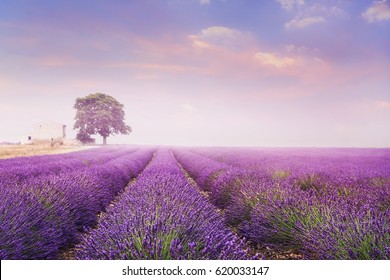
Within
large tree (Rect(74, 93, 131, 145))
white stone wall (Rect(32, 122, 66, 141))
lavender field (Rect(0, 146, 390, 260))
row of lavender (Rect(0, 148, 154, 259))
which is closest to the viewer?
lavender field (Rect(0, 146, 390, 260))

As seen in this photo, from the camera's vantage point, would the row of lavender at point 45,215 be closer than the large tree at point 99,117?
Yes

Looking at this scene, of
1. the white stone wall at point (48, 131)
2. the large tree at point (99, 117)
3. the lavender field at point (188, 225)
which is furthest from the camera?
the white stone wall at point (48, 131)

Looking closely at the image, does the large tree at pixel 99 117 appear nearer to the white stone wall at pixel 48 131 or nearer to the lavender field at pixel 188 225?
the white stone wall at pixel 48 131

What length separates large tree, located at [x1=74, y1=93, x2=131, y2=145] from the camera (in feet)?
101

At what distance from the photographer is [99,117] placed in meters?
30.8

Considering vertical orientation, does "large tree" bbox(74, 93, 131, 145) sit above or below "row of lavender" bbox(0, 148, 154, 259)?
above

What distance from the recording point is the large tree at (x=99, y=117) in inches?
1217

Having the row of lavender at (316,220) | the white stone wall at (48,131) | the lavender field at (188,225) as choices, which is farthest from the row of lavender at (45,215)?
the white stone wall at (48,131)

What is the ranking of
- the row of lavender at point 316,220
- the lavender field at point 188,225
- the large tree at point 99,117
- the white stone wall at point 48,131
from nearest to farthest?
1. the lavender field at point 188,225
2. the row of lavender at point 316,220
3. the large tree at point 99,117
4. the white stone wall at point 48,131

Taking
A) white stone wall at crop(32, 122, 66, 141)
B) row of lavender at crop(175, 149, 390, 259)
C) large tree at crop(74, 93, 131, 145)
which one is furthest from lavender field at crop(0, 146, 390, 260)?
white stone wall at crop(32, 122, 66, 141)

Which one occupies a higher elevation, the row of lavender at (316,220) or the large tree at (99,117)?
the large tree at (99,117)

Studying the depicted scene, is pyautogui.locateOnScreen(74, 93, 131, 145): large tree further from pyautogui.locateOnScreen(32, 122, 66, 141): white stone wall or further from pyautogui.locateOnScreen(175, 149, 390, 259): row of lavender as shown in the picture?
pyautogui.locateOnScreen(175, 149, 390, 259): row of lavender
